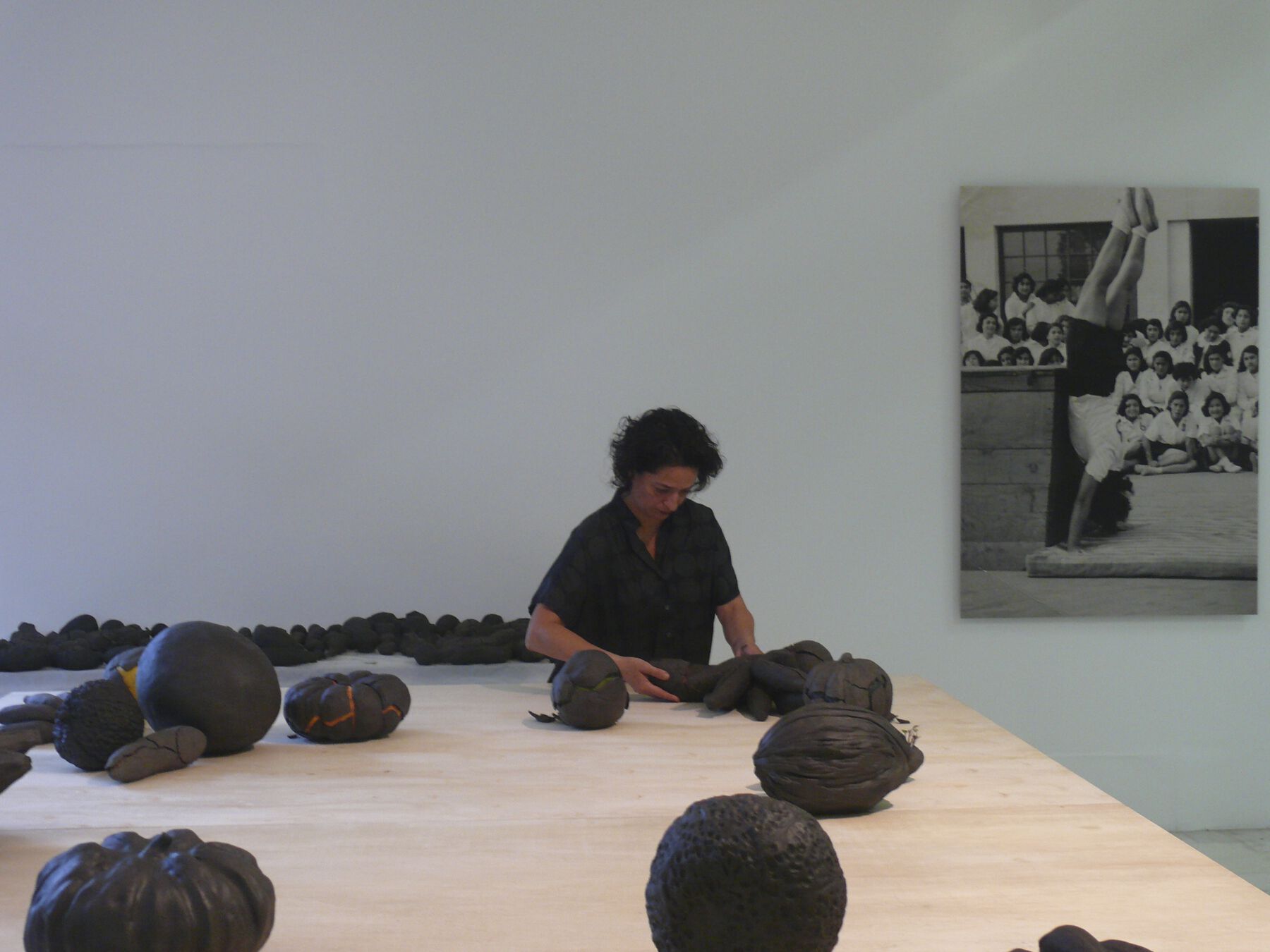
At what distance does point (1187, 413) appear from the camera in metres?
4.49

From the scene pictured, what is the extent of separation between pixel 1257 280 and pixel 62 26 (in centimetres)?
483

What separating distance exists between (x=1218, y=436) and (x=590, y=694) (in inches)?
136

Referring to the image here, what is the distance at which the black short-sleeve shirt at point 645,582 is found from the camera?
10.7 ft

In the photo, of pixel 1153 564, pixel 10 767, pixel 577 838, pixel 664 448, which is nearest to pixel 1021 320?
pixel 1153 564

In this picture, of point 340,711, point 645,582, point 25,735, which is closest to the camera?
point 25,735

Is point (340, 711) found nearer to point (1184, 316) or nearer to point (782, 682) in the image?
point (782, 682)

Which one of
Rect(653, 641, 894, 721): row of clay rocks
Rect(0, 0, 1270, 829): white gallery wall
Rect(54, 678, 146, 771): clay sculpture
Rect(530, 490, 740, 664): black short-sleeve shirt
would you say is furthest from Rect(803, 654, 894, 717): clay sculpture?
Rect(0, 0, 1270, 829): white gallery wall

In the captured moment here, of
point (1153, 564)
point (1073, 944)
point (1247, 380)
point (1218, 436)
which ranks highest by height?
point (1247, 380)

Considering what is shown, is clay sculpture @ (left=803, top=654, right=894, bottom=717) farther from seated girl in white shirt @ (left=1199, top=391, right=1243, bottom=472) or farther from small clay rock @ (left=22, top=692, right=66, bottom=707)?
seated girl in white shirt @ (left=1199, top=391, right=1243, bottom=472)

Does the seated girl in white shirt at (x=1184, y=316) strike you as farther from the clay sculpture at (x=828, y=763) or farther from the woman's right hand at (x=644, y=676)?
the clay sculpture at (x=828, y=763)

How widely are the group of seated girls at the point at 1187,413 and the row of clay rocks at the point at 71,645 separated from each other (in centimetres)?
378

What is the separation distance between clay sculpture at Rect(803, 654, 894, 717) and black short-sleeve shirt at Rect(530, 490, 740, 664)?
1326mm

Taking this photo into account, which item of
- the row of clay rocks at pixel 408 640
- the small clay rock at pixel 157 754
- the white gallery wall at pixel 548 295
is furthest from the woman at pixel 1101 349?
the small clay rock at pixel 157 754

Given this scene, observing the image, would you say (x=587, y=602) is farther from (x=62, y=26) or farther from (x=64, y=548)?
(x=62, y=26)
